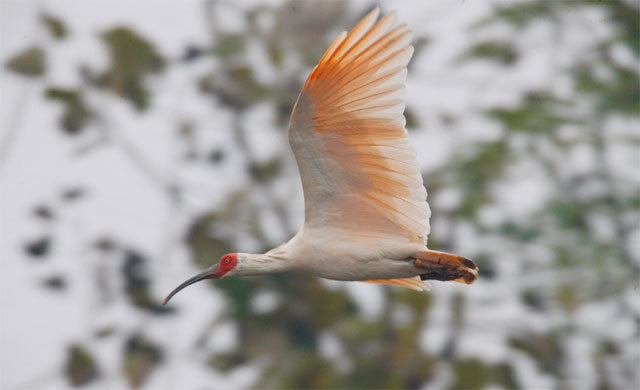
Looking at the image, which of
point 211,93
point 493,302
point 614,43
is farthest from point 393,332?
point 614,43

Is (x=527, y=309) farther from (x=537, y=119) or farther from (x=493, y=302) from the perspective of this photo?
(x=537, y=119)

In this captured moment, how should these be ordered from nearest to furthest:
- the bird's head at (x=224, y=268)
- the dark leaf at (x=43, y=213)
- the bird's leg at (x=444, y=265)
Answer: the bird's leg at (x=444, y=265)
the bird's head at (x=224, y=268)
the dark leaf at (x=43, y=213)

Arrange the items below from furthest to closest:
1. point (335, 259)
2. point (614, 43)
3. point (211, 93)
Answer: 1. point (614, 43)
2. point (211, 93)
3. point (335, 259)

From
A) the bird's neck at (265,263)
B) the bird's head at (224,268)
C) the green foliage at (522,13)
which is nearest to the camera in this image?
the bird's neck at (265,263)

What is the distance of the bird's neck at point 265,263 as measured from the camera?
4.68m

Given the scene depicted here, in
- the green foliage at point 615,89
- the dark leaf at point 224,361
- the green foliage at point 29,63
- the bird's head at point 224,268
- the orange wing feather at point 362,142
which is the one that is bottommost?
the dark leaf at point 224,361

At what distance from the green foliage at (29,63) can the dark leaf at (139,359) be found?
478 centimetres

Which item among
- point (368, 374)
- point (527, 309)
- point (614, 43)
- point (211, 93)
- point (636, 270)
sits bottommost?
point (368, 374)

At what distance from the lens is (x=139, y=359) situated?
45.6 feet

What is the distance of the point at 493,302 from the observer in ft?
49.7

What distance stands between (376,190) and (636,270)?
12.5 meters

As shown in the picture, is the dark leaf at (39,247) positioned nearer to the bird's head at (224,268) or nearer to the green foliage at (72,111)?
the green foliage at (72,111)

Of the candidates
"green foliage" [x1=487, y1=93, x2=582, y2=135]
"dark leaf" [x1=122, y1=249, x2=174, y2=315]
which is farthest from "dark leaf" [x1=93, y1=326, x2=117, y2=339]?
"green foliage" [x1=487, y1=93, x2=582, y2=135]

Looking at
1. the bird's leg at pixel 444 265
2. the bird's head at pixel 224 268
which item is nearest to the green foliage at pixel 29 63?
the bird's head at pixel 224 268
